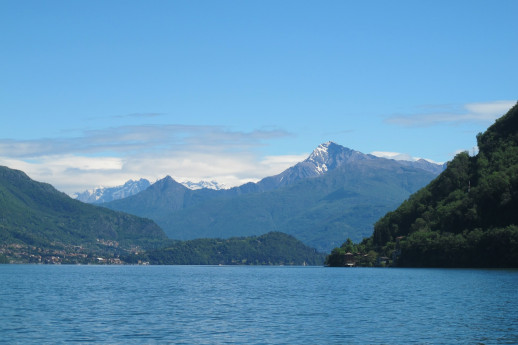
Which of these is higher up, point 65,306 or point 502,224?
point 502,224

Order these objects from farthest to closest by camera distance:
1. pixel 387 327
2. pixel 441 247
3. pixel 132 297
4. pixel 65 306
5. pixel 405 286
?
pixel 441 247 → pixel 405 286 → pixel 132 297 → pixel 65 306 → pixel 387 327

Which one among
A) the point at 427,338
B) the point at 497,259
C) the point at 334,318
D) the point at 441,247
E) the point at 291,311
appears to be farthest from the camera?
the point at 441,247

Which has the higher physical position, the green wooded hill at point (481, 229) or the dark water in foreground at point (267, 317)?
the green wooded hill at point (481, 229)

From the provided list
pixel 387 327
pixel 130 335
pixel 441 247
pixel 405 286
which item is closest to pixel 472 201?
pixel 441 247

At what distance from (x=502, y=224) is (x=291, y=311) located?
113280 mm

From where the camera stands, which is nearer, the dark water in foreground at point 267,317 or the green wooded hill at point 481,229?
the dark water in foreground at point 267,317

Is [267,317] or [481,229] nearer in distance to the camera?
[267,317]

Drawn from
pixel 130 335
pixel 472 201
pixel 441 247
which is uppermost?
pixel 472 201

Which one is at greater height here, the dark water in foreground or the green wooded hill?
the green wooded hill

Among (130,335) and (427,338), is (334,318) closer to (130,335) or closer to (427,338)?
(427,338)

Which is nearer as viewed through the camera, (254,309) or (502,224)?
(254,309)

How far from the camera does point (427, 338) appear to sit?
170 ft

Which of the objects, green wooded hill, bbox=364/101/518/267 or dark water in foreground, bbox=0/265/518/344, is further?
green wooded hill, bbox=364/101/518/267

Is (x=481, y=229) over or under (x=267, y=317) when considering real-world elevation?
over
